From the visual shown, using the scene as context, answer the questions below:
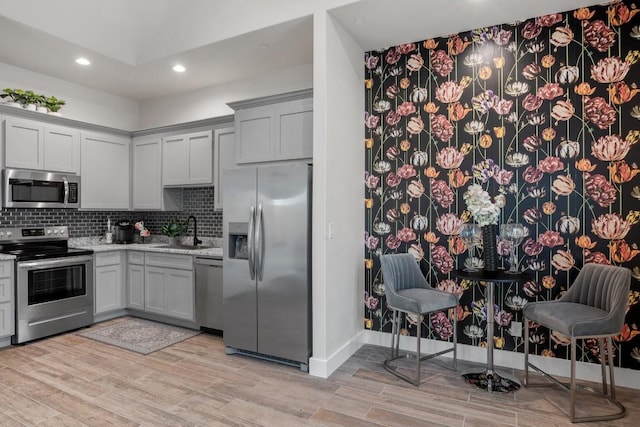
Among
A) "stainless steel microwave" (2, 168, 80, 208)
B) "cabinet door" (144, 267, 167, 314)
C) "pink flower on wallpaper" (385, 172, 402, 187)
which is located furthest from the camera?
"cabinet door" (144, 267, 167, 314)

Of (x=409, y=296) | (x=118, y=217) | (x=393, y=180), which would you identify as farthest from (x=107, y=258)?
(x=409, y=296)

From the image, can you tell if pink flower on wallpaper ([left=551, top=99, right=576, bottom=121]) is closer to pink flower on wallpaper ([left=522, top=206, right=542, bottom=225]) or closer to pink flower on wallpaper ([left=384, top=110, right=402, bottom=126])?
pink flower on wallpaper ([left=522, top=206, right=542, bottom=225])

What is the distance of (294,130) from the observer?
3490mm

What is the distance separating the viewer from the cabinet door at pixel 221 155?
4164mm

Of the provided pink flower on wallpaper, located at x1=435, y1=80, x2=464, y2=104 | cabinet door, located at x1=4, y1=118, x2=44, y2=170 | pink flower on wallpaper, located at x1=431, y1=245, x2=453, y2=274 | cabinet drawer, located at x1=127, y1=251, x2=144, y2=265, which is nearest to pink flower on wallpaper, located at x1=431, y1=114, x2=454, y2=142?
pink flower on wallpaper, located at x1=435, y1=80, x2=464, y2=104

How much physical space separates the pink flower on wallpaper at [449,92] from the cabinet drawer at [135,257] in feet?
11.9

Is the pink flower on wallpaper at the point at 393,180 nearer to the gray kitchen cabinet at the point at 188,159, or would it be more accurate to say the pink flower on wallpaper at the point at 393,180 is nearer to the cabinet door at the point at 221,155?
the cabinet door at the point at 221,155

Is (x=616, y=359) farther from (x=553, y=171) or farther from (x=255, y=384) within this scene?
(x=255, y=384)

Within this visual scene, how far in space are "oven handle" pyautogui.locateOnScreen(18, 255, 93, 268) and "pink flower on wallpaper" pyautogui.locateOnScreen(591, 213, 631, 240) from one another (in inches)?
188

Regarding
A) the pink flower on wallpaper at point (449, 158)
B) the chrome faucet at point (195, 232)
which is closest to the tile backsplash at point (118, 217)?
the chrome faucet at point (195, 232)

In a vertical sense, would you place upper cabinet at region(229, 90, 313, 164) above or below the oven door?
above

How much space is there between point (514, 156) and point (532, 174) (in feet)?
0.65

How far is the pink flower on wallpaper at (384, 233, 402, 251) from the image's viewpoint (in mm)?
3582

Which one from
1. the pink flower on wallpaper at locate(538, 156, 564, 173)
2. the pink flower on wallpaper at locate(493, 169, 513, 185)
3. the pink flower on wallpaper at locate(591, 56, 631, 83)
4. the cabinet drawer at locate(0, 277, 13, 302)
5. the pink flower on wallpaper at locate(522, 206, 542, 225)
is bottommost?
the cabinet drawer at locate(0, 277, 13, 302)
